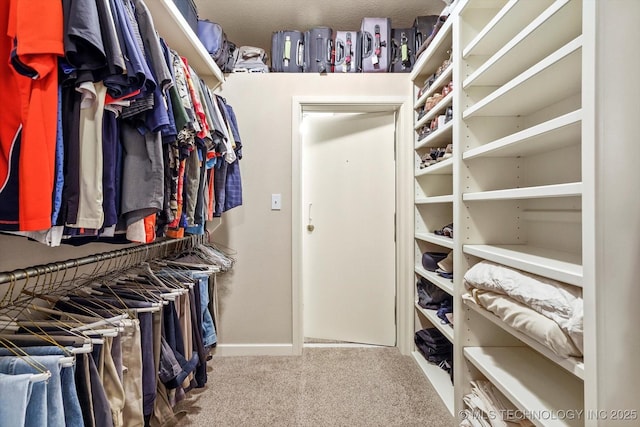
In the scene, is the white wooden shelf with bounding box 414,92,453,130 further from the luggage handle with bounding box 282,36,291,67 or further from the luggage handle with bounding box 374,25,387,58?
the luggage handle with bounding box 282,36,291,67

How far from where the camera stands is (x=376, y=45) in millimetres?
2154

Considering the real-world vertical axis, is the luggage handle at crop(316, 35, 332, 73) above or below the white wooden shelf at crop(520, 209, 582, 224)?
above

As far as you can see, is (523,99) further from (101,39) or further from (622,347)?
(101,39)

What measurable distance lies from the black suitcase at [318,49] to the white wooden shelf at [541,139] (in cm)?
132

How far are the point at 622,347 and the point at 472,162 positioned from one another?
878 mm

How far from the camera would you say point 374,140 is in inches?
95.0

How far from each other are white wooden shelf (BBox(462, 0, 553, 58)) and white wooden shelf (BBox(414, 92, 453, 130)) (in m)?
0.22

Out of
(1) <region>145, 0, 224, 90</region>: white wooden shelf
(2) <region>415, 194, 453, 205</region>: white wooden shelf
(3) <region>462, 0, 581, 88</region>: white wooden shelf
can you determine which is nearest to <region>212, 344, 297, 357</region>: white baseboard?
(2) <region>415, 194, 453, 205</region>: white wooden shelf

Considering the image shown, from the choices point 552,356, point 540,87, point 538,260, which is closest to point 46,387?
point 552,356

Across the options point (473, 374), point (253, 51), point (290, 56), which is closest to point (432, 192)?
point (473, 374)

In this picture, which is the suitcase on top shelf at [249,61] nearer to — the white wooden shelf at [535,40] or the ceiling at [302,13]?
the ceiling at [302,13]

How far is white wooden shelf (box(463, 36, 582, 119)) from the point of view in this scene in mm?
870

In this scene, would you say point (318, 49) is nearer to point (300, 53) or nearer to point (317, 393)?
point (300, 53)

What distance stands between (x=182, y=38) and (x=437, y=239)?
1854 millimetres
